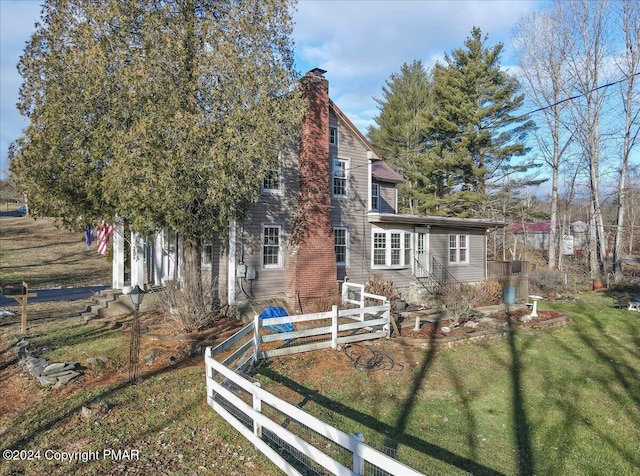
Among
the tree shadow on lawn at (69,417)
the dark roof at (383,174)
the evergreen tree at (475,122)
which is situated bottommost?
the tree shadow on lawn at (69,417)

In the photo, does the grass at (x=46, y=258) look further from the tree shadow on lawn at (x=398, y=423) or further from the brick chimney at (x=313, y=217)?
the tree shadow on lawn at (x=398, y=423)

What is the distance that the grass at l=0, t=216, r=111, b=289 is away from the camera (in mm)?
22203

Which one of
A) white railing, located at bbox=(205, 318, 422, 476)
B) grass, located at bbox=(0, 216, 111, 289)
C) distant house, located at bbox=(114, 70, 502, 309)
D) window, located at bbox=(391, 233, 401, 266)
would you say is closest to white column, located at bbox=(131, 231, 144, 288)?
distant house, located at bbox=(114, 70, 502, 309)

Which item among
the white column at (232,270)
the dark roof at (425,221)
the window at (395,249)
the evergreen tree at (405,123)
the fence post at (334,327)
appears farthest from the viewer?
the evergreen tree at (405,123)

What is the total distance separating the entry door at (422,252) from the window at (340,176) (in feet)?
13.6

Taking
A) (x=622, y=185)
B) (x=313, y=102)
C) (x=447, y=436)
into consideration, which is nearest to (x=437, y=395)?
(x=447, y=436)

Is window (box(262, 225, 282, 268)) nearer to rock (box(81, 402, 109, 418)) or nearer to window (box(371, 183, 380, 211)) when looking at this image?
window (box(371, 183, 380, 211))

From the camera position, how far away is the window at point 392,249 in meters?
17.5

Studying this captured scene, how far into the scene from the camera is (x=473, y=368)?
30.0 ft

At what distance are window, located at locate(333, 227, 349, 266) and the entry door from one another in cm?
363

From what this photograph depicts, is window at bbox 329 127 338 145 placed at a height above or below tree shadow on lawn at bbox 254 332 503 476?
above

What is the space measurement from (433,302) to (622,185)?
16586mm

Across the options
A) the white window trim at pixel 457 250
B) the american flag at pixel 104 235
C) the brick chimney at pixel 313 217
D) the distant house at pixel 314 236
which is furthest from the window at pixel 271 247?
the white window trim at pixel 457 250

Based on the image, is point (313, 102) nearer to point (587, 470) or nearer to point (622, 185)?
point (587, 470)
